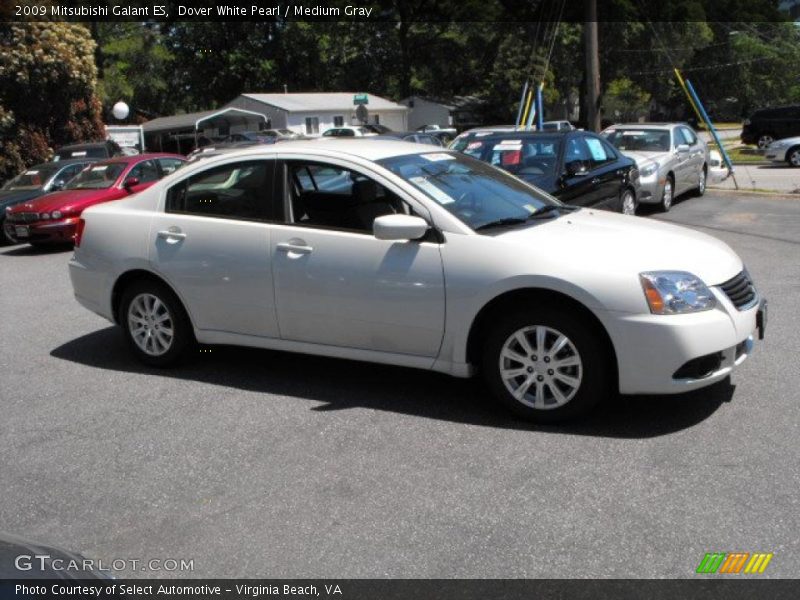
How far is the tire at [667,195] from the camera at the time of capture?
50.3 ft

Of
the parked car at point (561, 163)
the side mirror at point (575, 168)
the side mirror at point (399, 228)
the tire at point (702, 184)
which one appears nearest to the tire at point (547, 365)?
the side mirror at point (399, 228)

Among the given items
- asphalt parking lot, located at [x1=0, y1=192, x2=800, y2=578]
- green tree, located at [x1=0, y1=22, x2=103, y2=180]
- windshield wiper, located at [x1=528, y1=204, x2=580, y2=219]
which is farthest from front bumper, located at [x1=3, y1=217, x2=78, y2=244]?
green tree, located at [x1=0, y1=22, x2=103, y2=180]

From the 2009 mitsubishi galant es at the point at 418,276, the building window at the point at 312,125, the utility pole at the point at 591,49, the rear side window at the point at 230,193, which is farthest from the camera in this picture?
the building window at the point at 312,125

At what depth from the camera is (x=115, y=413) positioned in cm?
557

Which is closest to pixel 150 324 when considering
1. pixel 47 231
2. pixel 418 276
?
pixel 418 276

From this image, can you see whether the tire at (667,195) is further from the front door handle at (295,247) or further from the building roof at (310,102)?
the building roof at (310,102)

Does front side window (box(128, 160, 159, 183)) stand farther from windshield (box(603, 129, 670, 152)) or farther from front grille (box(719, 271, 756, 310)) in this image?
front grille (box(719, 271, 756, 310))

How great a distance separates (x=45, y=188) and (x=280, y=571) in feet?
47.1

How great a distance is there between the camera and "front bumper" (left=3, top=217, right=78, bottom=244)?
13.8 meters

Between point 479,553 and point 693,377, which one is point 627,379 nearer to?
point 693,377

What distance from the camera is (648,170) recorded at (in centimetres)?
1498

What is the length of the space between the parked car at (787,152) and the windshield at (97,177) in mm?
20449

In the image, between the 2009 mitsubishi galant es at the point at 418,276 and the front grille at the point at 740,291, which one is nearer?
the 2009 mitsubishi galant es at the point at 418,276

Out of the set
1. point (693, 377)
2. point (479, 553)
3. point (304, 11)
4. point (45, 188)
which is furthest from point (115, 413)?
point (304, 11)
